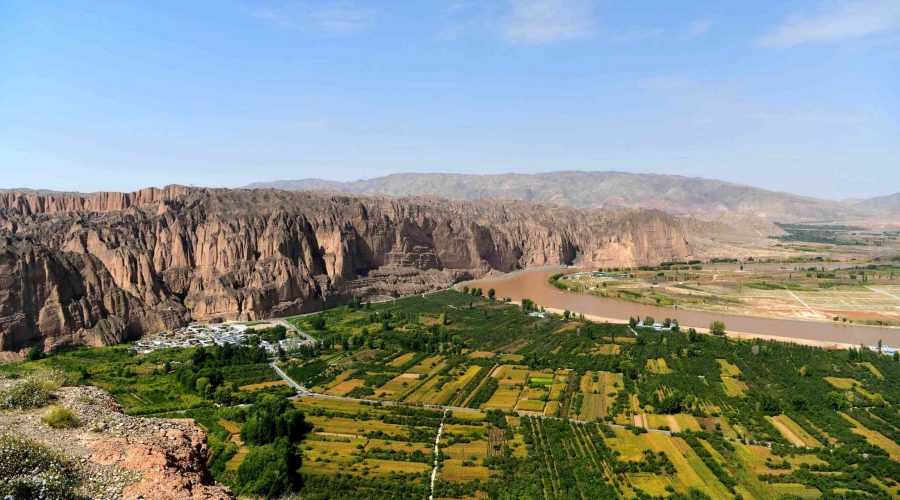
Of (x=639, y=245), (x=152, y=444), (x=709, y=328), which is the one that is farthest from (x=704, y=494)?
(x=639, y=245)

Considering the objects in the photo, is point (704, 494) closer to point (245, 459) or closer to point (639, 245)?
point (245, 459)

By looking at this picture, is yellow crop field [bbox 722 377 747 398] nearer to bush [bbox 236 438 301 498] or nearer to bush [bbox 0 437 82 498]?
bush [bbox 236 438 301 498]

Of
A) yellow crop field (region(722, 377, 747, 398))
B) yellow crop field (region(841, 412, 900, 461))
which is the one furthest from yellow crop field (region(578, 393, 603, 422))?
yellow crop field (region(841, 412, 900, 461))

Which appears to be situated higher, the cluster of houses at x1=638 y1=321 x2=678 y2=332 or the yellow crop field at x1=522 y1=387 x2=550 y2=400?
the cluster of houses at x1=638 y1=321 x2=678 y2=332

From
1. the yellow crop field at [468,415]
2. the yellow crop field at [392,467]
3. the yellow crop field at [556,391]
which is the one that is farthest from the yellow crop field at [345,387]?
the yellow crop field at [556,391]

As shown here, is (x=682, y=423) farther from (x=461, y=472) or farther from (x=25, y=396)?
(x=25, y=396)

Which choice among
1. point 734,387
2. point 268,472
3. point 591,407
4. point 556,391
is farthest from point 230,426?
point 734,387
